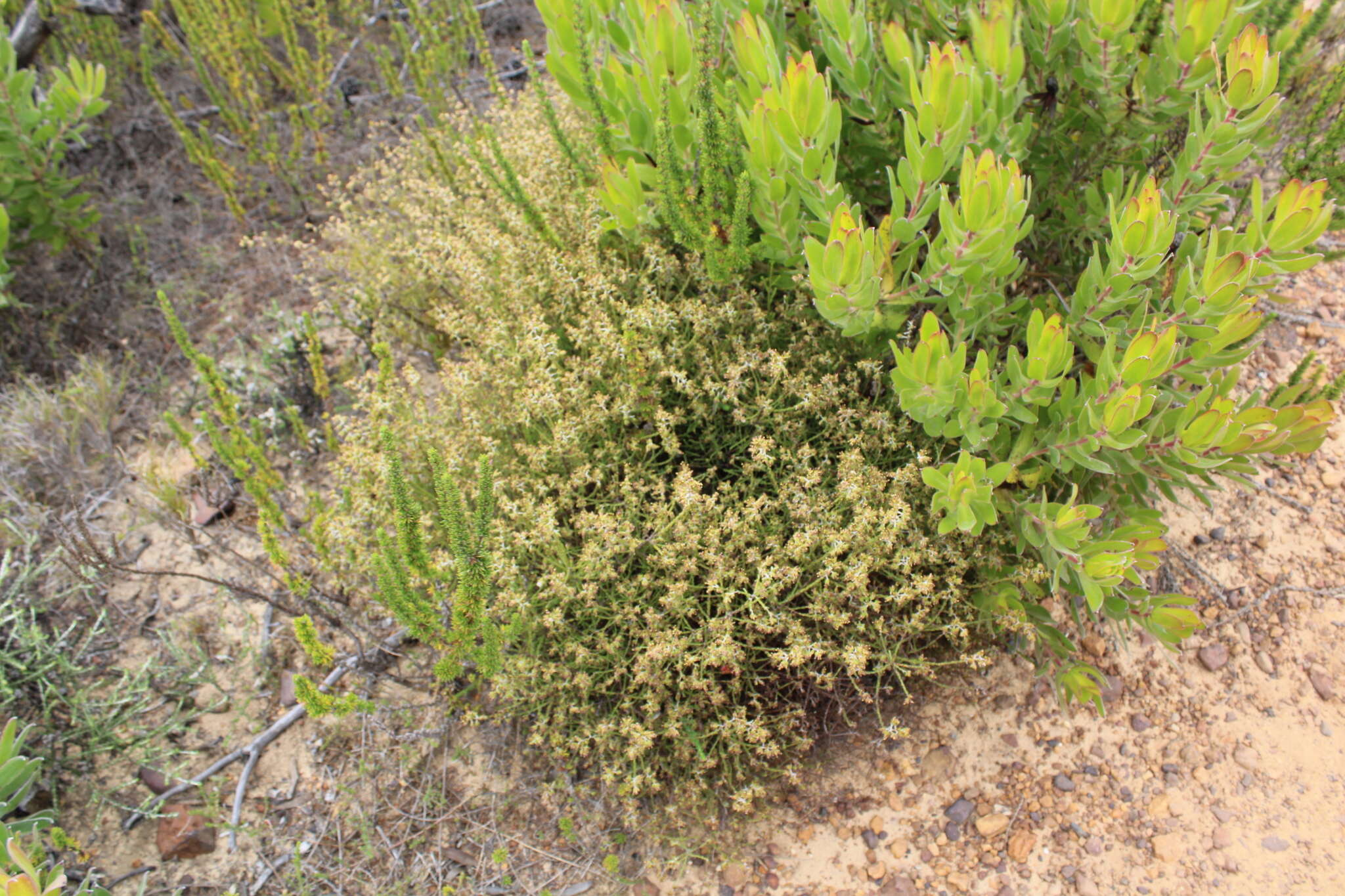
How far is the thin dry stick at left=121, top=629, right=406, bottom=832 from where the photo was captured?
7.93 ft

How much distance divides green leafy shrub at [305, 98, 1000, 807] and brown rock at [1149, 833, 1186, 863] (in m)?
0.65

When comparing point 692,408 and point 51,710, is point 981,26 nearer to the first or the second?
point 692,408

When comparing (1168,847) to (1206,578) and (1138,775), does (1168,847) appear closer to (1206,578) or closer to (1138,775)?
(1138,775)

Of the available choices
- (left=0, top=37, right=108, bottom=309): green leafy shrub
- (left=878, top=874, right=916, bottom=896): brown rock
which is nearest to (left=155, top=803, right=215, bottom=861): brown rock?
(left=878, top=874, right=916, bottom=896): brown rock

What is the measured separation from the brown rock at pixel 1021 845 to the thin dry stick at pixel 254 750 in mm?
1887

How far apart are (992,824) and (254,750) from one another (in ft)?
7.38

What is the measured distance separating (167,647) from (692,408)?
6.66ft

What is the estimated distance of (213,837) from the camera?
2387 millimetres

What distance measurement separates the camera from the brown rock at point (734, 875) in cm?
214

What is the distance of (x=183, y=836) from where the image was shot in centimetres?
237

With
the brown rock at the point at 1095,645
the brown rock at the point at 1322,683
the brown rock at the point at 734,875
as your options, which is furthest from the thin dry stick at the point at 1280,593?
the brown rock at the point at 734,875

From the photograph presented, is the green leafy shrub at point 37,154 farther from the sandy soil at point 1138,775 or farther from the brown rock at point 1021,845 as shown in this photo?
the brown rock at point 1021,845

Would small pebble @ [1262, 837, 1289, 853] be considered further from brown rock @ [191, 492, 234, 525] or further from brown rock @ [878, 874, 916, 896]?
brown rock @ [191, 492, 234, 525]

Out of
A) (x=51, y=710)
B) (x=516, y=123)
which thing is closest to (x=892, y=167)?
(x=516, y=123)
